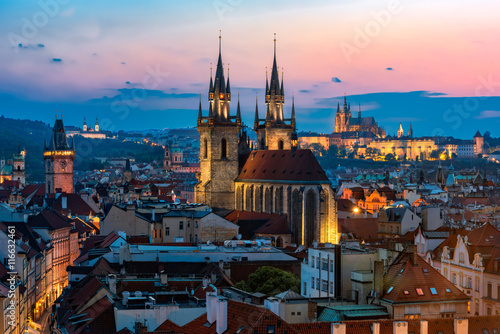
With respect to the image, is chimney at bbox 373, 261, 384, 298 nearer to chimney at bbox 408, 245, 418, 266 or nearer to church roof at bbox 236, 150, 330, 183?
chimney at bbox 408, 245, 418, 266

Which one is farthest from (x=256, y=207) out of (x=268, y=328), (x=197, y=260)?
(x=268, y=328)

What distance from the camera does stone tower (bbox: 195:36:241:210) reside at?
109688 millimetres

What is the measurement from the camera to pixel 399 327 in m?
32.3

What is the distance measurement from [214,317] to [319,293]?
40.4 feet

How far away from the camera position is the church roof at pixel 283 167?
97188 millimetres

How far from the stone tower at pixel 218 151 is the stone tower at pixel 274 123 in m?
7.30

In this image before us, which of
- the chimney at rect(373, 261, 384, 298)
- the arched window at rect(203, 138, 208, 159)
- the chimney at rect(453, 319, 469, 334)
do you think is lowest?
the chimney at rect(453, 319, 469, 334)

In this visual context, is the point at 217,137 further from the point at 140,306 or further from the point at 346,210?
the point at 140,306

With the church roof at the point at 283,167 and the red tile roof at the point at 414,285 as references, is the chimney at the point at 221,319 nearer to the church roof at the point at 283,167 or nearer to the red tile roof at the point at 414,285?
the red tile roof at the point at 414,285

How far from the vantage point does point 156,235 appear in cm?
8069

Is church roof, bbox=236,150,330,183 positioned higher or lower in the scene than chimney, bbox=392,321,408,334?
higher

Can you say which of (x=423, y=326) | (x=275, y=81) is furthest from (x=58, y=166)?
(x=423, y=326)

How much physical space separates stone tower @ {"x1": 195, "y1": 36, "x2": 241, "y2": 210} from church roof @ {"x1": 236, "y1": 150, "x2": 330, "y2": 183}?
6.43ft

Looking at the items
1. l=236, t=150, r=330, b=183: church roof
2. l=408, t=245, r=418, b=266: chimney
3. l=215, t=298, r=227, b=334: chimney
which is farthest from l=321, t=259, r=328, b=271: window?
l=236, t=150, r=330, b=183: church roof
